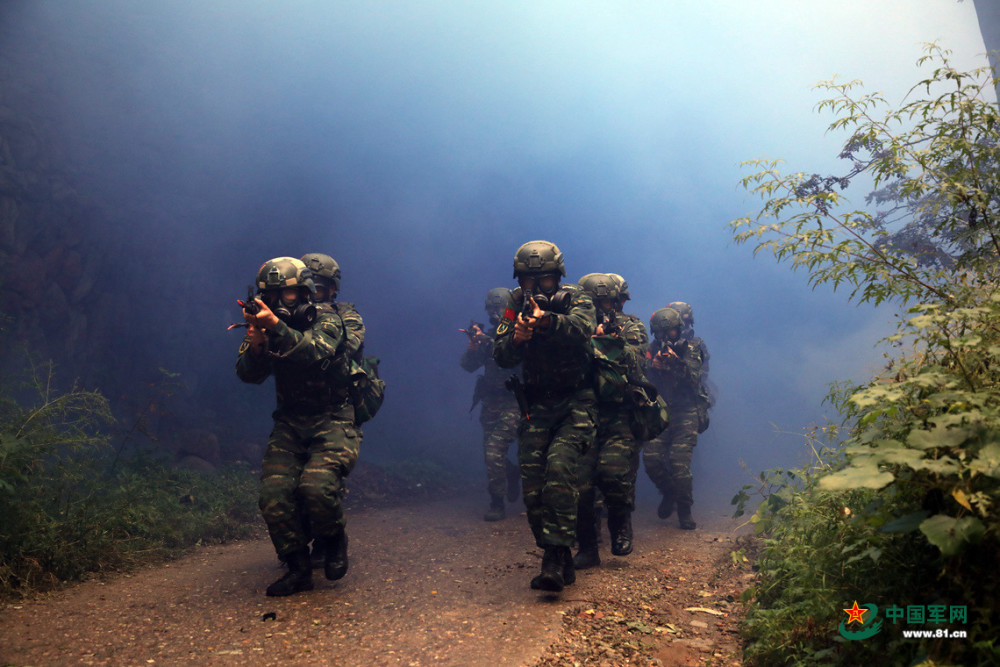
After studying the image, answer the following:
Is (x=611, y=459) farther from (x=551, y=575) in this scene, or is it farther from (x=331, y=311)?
(x=331, y=311)

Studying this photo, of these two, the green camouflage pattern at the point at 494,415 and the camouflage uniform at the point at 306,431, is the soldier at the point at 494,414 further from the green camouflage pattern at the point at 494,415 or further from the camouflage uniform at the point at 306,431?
the camouflage uniform at the point at 306,431

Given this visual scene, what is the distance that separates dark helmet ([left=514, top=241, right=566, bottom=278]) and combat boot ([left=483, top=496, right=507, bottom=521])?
4094 millimetres

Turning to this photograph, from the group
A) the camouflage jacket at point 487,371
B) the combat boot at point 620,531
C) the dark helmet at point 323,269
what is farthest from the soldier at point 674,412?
the dark helmet at point 323,269

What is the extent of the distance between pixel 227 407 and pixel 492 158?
45.9m

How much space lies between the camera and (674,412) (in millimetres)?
7758

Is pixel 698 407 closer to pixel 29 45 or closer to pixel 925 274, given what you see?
pixel 925 274

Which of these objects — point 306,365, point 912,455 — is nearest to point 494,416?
point 306,365

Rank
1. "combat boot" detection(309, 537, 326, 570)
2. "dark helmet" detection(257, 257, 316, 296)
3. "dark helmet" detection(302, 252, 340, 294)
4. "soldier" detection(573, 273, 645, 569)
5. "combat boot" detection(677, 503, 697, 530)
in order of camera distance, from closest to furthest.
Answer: "dark helmet" detection(257, 257, 316, 296) → "combat boot" detection(309, 537, 326, 570) → "soldier" detection(573, 273, 645, 569) → "dark helmet" detection(302, 252, 340, 294) → "combat boot" detection(677, 503, 697, 530)

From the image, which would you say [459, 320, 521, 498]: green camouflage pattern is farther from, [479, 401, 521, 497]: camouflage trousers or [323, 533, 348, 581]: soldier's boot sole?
[323, 533, 348, 581]: soldier's boot sole

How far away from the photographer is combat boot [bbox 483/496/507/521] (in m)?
7.42

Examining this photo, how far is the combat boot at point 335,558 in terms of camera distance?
13.4ft

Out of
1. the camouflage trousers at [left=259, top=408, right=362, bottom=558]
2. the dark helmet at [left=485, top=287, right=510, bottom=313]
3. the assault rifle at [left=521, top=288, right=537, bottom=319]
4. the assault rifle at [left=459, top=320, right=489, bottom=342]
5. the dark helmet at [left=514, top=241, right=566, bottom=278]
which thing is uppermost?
the dark helmet at [left=485, top=287, right=510, bottom=313]

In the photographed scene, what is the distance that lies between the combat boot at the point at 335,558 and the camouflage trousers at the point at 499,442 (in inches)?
139

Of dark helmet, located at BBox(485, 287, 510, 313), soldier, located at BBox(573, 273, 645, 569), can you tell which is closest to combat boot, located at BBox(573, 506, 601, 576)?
soldier, located at BBox(573, 273, 645, 569)
